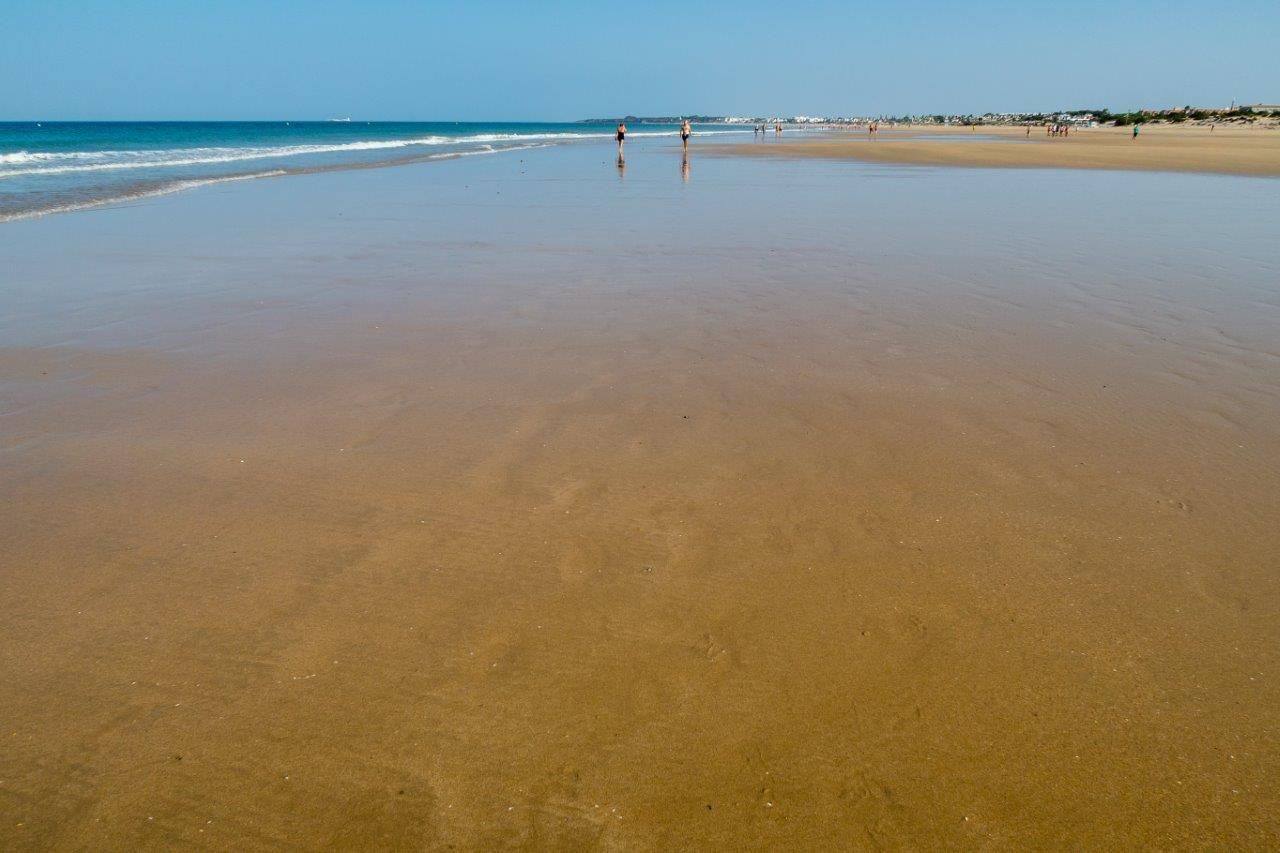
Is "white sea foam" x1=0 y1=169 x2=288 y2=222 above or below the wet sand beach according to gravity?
above

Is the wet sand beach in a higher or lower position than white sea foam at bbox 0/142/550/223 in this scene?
lower

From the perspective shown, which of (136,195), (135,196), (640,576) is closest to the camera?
(640,576)

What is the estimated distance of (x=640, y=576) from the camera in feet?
10.8

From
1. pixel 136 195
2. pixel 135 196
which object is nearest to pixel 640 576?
pixel 135 196

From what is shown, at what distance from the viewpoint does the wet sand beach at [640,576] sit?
2291 millimetres

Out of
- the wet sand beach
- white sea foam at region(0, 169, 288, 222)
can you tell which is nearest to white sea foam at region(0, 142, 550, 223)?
white sea foam at region(0, 169, 288, 222)

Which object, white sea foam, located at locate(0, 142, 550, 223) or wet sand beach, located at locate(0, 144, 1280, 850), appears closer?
wet sand beach, located at locate(0, 144, 1280, 850)

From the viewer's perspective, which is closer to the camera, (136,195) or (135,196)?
(135,196)

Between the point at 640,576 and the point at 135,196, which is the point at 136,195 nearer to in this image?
the point at 135,196

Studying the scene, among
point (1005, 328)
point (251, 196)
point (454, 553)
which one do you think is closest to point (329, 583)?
point (454, 553)

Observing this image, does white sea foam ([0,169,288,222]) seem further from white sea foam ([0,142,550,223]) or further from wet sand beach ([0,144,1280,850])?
wet sand beach ([0,144,1280,850])

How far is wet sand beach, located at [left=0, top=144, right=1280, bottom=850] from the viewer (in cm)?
229

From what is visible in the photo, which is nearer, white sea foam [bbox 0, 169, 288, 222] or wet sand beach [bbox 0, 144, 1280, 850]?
wet sand beach [bbox 0, 144, 1280, 850]

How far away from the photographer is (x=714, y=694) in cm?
265
